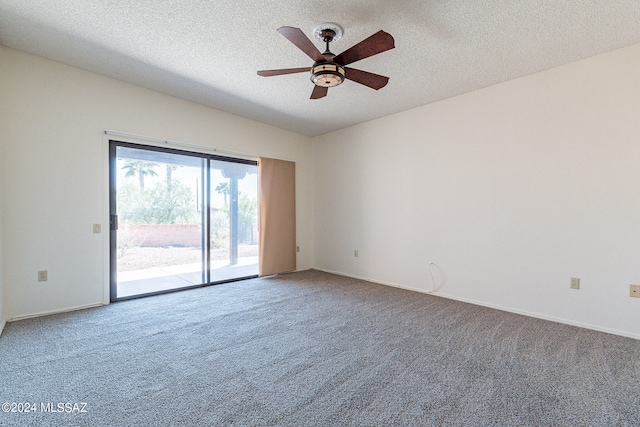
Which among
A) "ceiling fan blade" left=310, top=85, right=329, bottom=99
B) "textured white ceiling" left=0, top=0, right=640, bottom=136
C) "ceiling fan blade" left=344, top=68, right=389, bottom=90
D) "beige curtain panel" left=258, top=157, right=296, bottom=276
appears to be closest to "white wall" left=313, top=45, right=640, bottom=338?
"textured white ceiling" left=0, top=0, right=640, bottom=136

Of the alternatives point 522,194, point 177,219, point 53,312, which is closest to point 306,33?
point 522,194

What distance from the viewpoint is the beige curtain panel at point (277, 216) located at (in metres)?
4.84

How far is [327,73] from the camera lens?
2.25 m

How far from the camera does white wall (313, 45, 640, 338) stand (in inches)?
103

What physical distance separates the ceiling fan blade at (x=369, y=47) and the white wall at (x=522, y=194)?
2121 mm

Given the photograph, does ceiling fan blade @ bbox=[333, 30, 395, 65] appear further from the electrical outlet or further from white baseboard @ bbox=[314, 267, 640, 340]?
white baseboard @ bbox=[314, 267, 640, 340]

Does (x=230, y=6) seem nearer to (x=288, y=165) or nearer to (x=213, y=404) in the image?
(x=213, y=404)

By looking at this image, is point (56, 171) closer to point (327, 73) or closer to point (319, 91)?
point (319, 91)

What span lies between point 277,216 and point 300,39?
339cm

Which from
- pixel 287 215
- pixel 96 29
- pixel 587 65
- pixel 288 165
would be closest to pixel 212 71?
pixel 96 29

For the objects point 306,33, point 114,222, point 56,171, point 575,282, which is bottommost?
point 575,282

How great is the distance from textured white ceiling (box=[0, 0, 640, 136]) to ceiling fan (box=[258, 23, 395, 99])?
4.4 inches

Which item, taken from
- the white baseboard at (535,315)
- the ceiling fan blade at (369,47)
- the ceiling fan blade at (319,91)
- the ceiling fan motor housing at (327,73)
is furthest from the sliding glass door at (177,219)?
the ceiling fan blade at (369,47)

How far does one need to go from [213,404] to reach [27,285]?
107 inches
